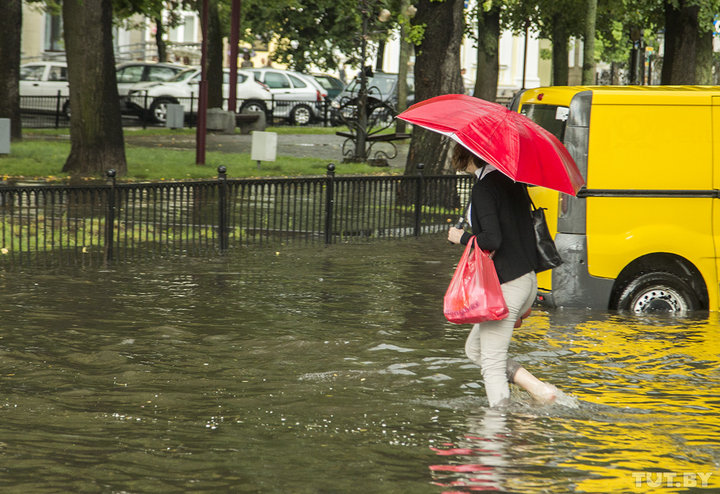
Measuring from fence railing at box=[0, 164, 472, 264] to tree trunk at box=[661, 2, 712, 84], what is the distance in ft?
34.0

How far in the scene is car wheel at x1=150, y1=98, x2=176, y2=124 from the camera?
3541 cm

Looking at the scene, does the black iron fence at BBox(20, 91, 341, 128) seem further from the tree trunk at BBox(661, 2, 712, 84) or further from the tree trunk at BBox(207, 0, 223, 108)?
the tree trunk at BBox(661, 2, 712, 84)

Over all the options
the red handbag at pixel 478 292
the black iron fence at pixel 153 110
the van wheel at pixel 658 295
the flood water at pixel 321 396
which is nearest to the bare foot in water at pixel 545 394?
the flood water at pixel 321 396

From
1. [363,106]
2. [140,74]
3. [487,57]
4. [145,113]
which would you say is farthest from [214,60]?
[363,106]

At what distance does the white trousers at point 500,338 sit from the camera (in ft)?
21.1

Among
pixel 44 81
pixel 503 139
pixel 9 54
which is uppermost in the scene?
pixel 9 54

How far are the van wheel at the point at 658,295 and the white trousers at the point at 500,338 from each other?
355cm

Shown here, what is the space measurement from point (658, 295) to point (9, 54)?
64.8ft

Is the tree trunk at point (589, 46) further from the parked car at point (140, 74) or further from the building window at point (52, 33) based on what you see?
the building window at point (52, 33)

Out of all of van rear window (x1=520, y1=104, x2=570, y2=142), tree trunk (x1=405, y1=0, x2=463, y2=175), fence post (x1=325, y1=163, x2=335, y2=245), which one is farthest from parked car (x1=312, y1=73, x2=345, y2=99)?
van rear window (x1=520, y1=104, x2=570, y2=142)

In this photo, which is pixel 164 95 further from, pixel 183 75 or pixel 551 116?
pixel 551 116

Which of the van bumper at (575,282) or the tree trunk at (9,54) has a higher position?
the tree trunk at (9,54)

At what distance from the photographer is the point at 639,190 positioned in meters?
9.56

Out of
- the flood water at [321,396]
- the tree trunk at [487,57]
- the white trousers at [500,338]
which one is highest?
the tree trunk at [487,57]
